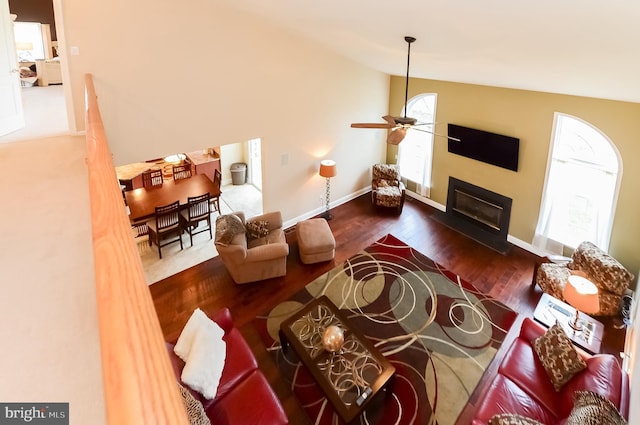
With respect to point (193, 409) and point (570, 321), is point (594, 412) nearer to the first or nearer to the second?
point (570, 321)

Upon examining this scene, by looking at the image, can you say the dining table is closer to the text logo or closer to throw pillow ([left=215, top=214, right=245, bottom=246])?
throw pillow ([left=215, top=214, right=245, bottom=246])

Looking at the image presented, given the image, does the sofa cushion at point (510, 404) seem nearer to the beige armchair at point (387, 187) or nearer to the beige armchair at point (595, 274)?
the beige armchair at point (595, 274)

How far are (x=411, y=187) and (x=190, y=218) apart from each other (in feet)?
17.1

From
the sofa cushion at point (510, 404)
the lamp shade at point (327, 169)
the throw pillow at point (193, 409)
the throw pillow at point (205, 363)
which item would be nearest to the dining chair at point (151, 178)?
the lamp shade at point (327, 169)

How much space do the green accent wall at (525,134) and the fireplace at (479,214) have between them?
0.47 ft

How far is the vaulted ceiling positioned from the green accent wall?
337 millimetres

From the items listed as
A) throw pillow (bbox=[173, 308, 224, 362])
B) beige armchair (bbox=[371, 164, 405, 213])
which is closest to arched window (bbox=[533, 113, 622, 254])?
beige armchair (bbox=[371, 164, 405, 213])

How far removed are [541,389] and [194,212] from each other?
6.24 metres

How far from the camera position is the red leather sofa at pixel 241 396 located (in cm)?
332

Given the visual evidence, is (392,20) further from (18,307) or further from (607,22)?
(18,307)

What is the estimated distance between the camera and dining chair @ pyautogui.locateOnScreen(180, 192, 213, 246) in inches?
280

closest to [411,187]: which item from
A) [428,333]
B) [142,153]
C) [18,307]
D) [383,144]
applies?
[383,144]

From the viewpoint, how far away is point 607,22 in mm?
2629

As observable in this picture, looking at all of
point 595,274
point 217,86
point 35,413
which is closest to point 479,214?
point 595,274
